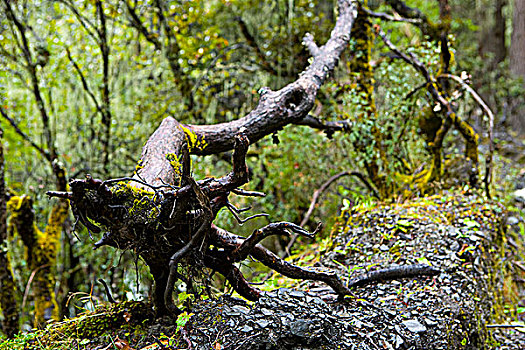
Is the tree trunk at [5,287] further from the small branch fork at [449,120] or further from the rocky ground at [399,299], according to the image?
the small branch fork at [449,120]

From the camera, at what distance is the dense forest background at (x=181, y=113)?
4.50m

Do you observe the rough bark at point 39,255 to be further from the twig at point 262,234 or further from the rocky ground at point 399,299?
the twig at point 262,234

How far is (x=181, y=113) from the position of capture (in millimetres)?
5375

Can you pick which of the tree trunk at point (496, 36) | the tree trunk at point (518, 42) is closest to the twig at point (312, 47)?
the tree trunk at point (518, 42)

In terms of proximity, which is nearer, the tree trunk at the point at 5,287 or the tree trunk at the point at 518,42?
the tree trunk at the point at 5,287

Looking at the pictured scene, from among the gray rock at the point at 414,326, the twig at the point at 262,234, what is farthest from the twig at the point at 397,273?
the twig at the point at 262,234

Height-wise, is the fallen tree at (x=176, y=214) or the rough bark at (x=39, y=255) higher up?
the fallen tree at (x=176, y=214)

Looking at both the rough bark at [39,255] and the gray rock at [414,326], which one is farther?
the rough bark at [39,255]

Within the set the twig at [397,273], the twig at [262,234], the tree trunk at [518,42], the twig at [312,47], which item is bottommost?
the twig at [397,273]

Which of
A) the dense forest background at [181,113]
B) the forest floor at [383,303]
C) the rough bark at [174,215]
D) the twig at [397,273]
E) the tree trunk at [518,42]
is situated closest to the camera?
A: the rough bark at [174,215]

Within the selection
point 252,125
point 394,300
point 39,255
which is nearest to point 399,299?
point 394,300

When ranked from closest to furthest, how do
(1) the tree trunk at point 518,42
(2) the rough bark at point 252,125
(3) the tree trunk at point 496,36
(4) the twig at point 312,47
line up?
1. (2) the rough bark at point 252,125
2. (4) the twig at point 312,47
3. (1) the tree trunk at point 518,42
4. (3) the tree trunk at point 496,36

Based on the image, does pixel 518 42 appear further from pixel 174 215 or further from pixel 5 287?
pixel 5 287

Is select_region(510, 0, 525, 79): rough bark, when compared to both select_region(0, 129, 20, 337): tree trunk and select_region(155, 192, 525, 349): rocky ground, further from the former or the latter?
select_region(0, 129, 20, 337): tree trunk
